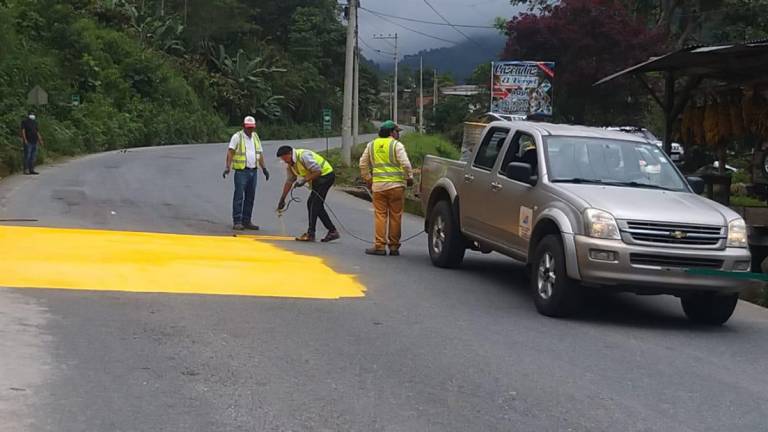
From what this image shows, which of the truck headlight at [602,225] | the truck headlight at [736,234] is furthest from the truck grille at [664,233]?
the truck headlight at [736,234]

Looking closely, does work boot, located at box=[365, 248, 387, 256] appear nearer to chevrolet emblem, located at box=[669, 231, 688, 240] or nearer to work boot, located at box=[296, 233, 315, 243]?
work boot, located at box=[296, 233, 315, 243]

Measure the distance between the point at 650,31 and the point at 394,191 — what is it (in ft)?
91.7

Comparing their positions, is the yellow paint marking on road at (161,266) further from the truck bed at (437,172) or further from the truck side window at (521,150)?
the truck side window at (521,150)

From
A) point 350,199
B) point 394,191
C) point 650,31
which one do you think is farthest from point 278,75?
point 394,191

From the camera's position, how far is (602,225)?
27.9 feet

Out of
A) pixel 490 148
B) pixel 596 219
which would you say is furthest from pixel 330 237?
pixel 596 219

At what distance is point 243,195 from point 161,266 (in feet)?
14.7

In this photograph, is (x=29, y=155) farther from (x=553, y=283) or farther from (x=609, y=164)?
(x=553, y=283)

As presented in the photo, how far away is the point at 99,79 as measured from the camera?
5019cm

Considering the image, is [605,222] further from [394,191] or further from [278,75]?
[278,75]

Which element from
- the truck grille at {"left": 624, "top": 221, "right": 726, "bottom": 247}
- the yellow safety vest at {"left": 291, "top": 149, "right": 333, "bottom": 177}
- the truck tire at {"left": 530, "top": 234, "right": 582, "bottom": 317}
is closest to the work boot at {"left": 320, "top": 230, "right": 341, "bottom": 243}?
the yellow safety vest at {"left": 291, "top": 149, "right": 333, "bottom": 177}

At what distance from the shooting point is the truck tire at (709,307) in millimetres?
8969

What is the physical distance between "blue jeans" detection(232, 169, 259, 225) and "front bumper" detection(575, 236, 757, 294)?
7688 millimetres

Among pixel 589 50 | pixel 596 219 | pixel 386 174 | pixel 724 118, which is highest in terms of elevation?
pixel 589 50
